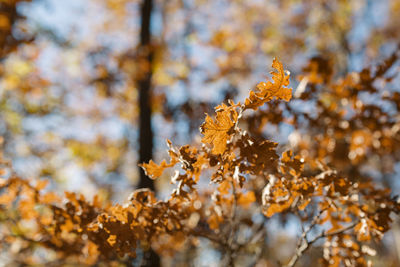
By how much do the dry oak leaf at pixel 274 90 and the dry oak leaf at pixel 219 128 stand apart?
10 centimetres

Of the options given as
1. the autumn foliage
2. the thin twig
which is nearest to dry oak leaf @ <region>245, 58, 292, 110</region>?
the autumn foliage

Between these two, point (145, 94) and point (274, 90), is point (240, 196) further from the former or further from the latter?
A: point (145, 94)

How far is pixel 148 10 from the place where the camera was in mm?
4773

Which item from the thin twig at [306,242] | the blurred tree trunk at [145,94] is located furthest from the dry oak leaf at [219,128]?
the blurred tree trunk at [145,94]

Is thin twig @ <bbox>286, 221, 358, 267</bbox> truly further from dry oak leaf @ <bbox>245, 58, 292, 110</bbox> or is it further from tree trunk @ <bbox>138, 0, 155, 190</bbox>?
tree trunk @ <bbox>138, 0, 155, 190</bbox>

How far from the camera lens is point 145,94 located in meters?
4.49

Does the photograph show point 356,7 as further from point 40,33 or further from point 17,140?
point 17,140

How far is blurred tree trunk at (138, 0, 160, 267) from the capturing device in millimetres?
3976

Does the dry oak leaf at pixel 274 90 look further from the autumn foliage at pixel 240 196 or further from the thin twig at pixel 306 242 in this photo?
the thin twig at pixel 306 242

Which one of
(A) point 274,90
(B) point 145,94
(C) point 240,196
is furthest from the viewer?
(B) point 145,94

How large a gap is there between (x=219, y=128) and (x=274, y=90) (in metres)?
0.29

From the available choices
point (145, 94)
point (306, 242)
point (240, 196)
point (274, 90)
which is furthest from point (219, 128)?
point (145, 94)

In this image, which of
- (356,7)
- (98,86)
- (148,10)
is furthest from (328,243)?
(356,7)

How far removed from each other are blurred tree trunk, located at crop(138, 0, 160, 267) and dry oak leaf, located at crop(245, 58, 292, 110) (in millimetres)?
2632
